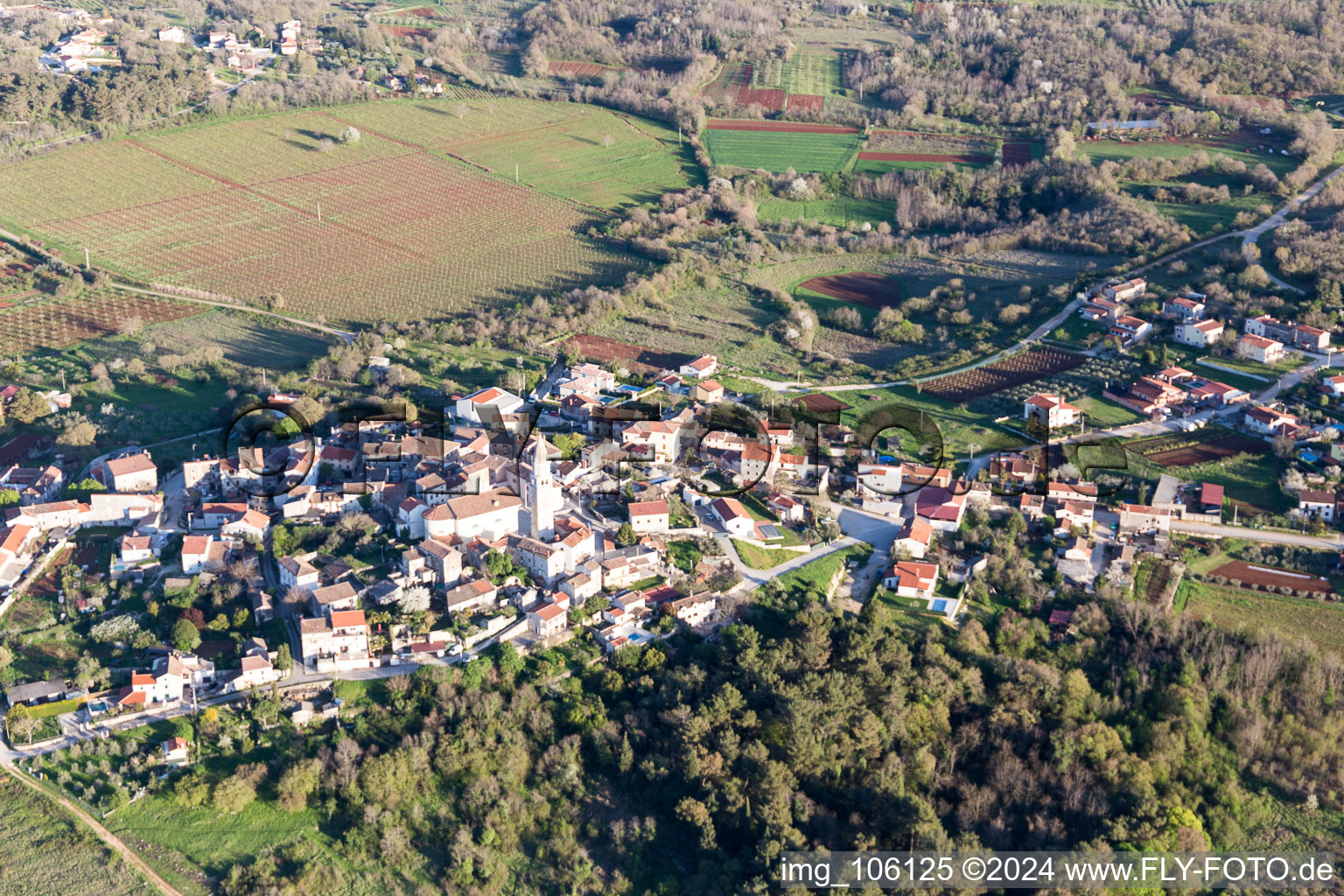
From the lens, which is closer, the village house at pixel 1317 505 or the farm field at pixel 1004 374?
the village house at pixel 1317 505

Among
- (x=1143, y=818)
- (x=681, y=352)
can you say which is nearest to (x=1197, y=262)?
(x=681, y=352)

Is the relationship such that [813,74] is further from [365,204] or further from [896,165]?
[365,204]

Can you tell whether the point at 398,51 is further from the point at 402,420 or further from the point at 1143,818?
the point at 1143,818

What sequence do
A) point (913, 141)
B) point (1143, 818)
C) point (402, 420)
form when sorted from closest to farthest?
point (1143, 818)
point (402, 420)
point (913, 141)

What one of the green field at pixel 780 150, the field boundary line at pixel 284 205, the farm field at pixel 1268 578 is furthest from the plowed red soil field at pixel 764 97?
the farm field at pixel 1268 578

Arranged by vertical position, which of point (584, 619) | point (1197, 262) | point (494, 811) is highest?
point (1197, 262)

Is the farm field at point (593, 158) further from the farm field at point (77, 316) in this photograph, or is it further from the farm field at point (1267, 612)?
the farm field at point (1267, 612)
